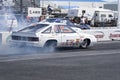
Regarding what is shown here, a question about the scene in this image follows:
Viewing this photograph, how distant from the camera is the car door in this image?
63.2ft

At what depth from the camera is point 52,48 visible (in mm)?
18875

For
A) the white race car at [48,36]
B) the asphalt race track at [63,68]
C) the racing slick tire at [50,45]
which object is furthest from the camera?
the racing slick tire at [50,45]

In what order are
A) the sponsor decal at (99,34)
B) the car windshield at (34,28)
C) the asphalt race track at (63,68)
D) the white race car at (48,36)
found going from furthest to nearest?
the sponsor decal at (99,34)
the car windshield at (34,28)
the white race car at (48,36)
the asphalt race track at (63,68)

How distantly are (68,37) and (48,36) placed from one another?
124 cm

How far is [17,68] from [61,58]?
3.47m

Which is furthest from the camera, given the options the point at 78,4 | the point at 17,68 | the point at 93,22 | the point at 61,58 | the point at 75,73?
the point at 78,4

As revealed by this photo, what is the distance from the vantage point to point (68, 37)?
1942 centimetres

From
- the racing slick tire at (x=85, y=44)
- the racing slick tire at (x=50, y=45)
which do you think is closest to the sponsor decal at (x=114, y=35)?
the racing slick tire at (x=85, y=44)

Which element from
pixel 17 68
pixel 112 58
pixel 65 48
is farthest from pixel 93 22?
pixel 17 68

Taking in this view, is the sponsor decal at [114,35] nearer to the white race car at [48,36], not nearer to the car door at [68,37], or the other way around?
the white race car at [48,36]

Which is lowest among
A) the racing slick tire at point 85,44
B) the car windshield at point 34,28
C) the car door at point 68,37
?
the racing slick tire at point 85,44

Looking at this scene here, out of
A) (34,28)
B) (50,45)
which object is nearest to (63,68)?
(50,45)

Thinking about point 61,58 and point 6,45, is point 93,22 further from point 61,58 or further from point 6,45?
point 61,58

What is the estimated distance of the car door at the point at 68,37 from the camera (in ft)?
63.2
